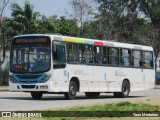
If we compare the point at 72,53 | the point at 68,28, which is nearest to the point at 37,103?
Answer: the point at 72,53

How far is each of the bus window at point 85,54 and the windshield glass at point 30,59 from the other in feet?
7.74

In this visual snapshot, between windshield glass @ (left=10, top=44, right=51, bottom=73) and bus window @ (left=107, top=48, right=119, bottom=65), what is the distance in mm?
5036

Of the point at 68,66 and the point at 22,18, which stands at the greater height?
the point at 22,18

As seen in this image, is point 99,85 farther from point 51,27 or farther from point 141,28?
point 141,28

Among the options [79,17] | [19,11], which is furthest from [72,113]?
[79,17]

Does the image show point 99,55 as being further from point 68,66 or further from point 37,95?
point 37,95

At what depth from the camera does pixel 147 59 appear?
A: 3056 cm

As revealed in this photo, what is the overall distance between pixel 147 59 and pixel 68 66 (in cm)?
801

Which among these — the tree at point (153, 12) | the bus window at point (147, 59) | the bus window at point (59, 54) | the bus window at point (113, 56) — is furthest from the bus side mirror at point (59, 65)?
the tree at point (153, 12)

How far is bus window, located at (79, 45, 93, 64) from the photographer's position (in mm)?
25172

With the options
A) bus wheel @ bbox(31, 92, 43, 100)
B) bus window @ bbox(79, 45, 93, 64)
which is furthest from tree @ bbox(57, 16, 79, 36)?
bus wheel @ bbox(31, 92, 43, 100)

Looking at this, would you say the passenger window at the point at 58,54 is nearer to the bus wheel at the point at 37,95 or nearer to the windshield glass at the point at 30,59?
the windshield glass at the point at 30,59

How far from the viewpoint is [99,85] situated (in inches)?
1049

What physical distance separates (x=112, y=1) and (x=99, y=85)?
39.7m
